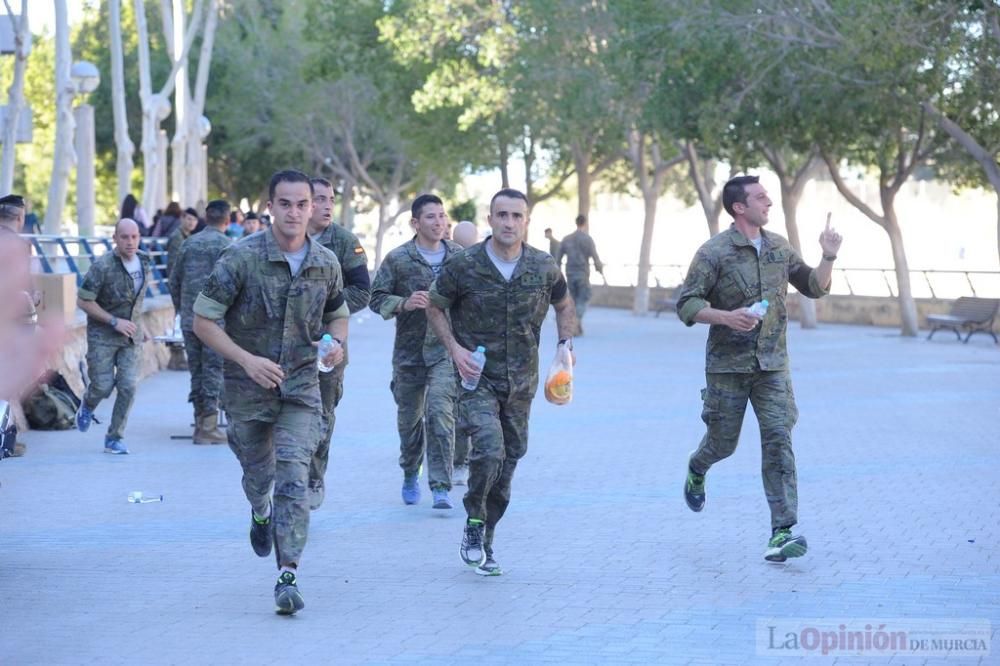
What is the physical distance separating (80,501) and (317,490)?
1.77 meters

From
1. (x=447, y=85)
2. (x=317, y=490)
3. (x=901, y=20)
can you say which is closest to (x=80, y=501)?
(x=317, y=490)

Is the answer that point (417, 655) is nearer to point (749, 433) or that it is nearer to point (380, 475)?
point (380, 475)

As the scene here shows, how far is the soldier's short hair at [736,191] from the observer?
849 cm

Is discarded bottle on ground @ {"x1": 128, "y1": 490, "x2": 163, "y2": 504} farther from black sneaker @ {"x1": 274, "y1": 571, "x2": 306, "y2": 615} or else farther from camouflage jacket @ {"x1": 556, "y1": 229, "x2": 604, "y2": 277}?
camouflage jacket @ {"x1": 556, "y1": 229, "x2": 604, "y2": 277}

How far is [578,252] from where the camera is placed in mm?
27422

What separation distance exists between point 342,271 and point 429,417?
132 centimetres

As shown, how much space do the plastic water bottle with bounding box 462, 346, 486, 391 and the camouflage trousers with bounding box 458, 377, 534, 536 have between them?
0.10 feet

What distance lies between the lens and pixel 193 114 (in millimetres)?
40719

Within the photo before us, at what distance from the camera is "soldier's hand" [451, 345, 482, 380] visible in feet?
25.9

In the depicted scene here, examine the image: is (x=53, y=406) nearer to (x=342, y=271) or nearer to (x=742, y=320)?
(x=342, y=271)

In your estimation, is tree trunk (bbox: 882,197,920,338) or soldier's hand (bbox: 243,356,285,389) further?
tree trunk (bbox: 882,197,920,338)

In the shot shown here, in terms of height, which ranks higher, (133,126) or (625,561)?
(133,126)

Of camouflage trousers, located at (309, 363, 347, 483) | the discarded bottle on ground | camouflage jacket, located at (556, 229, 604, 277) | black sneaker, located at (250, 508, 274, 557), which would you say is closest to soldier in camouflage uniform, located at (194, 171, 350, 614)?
black sneaker, located at (250, 508, 274, 557)

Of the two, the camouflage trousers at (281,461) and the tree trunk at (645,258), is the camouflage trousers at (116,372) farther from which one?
the tree trunk at (645,258)
